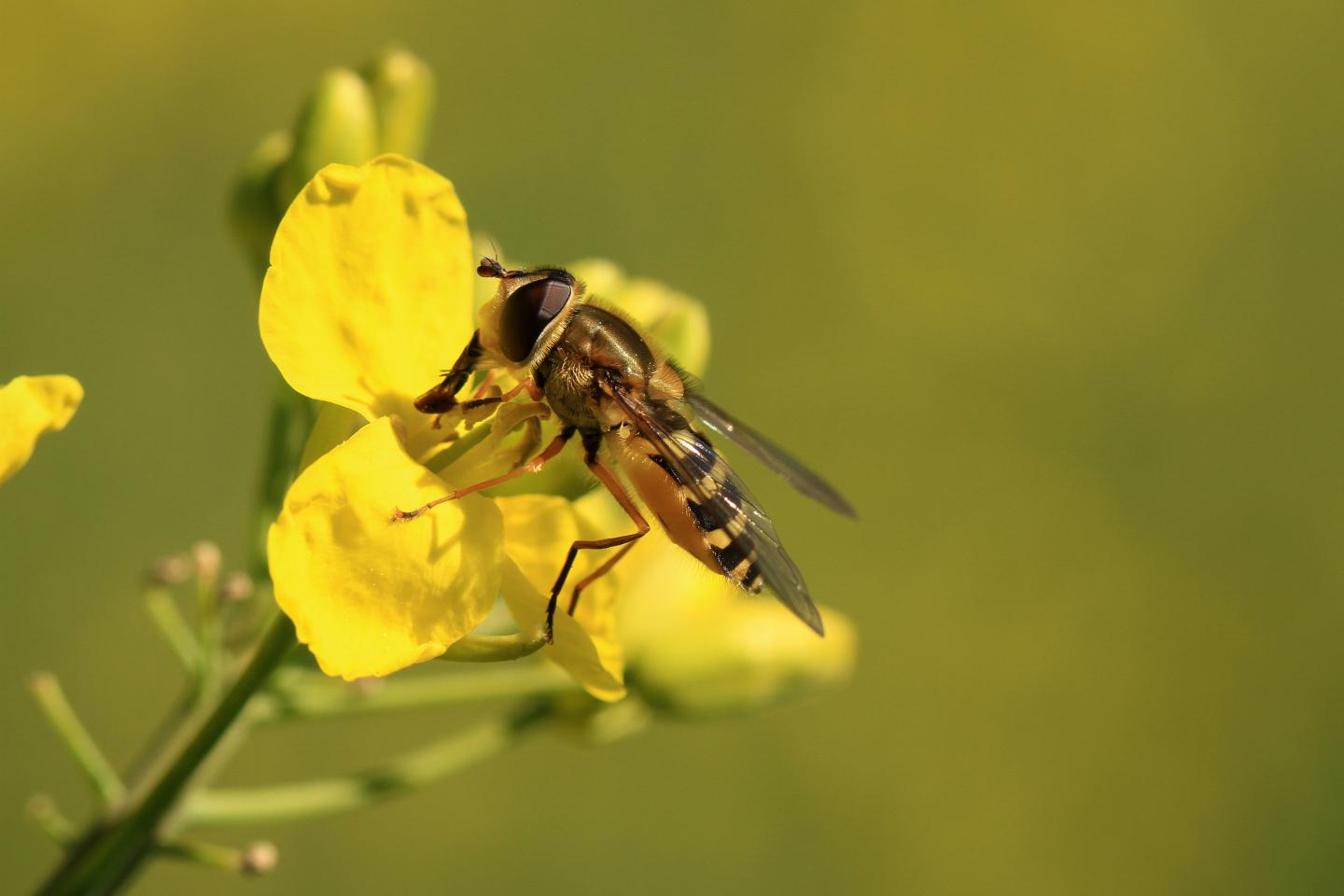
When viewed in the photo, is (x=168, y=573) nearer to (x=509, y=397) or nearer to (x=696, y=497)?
(x=509, y=397)

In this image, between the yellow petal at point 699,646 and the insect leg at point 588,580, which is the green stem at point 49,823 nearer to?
the insect leg at point 588,580

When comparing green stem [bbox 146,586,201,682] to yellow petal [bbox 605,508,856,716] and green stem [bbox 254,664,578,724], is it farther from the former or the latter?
yellow petal [bbox 605,508,856,716]

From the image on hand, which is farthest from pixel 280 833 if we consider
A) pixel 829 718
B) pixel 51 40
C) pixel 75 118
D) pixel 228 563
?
pixel 51 40

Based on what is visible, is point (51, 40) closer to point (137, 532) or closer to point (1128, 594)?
point (137, 532)

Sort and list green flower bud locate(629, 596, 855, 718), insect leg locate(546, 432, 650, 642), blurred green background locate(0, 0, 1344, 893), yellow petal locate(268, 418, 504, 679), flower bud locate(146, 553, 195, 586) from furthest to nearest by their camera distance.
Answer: blurred green background locate(0, 0, 1344, 893)
green flower bud locate(629, 596, 855, 718)
flower bud locate(146, 553, 195, 586)
insect leg locate(546, 432, 650, 642)
yellow petal locate(268, 418, 504, 679)

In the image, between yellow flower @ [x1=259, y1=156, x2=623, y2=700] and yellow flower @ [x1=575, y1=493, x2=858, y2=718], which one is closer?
yellow flower @ [x1=259, y1=156, x2=623, y2=700]

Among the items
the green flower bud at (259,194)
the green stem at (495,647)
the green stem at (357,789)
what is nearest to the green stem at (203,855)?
the green stem at (357,789)

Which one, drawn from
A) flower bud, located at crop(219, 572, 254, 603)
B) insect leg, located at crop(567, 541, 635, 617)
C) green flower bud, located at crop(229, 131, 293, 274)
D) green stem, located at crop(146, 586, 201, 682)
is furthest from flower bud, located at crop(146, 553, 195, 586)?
insect leg, located at crop(567, 541, 635, 617)
